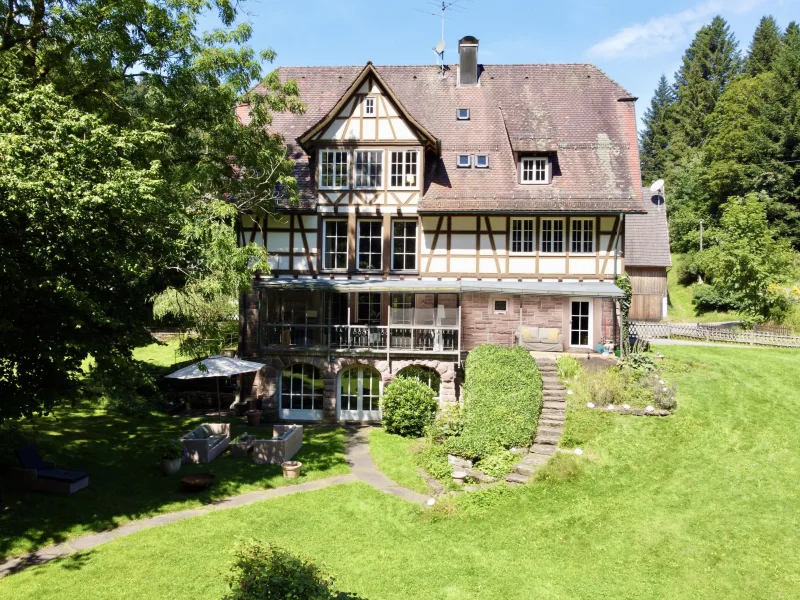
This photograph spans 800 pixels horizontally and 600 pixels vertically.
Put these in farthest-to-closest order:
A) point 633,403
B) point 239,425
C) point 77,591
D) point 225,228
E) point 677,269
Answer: point 677,269 < point 239,425 < point 633,403 < point 225,228 < point 77,591

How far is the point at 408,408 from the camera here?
20.3 m

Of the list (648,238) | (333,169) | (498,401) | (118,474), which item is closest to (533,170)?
(333,169)

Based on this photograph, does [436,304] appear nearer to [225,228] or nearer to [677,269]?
[225,228]

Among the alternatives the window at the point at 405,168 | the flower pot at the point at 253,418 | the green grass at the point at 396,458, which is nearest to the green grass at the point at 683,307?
the window at the point at 405,168

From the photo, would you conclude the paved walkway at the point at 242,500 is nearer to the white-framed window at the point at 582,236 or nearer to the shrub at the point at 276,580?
the shrub at the point at 276,580

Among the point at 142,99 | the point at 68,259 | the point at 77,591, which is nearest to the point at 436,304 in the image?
the point at 142,99

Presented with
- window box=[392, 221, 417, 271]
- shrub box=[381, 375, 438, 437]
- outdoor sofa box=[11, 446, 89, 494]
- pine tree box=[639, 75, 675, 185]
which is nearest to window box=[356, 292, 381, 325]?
window box=[392, 221, 417, 271]

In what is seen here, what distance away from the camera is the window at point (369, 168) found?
23562mm

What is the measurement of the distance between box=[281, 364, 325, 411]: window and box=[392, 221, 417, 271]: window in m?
5.70

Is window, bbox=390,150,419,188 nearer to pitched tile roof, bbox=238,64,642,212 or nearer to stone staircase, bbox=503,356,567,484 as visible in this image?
pitched tile roof, bbox=238,64,642,212

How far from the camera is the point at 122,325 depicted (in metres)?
12.3

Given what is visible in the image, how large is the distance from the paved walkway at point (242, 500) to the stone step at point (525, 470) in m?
2.51

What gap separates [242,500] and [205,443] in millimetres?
3340

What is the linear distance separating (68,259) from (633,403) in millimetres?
16189
